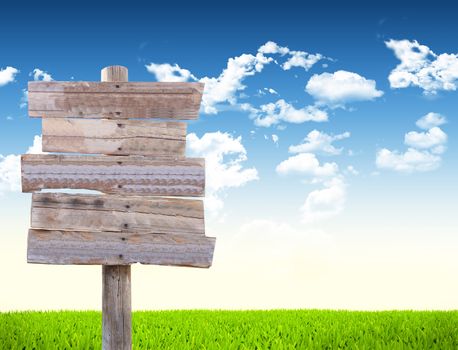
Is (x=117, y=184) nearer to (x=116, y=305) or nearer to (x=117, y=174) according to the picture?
(x=117, y=174)

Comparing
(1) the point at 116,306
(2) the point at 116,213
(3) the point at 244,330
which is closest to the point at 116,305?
(1) the point at 116,306

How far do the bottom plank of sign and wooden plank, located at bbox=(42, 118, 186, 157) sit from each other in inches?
29.3

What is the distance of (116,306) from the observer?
17.5 feet

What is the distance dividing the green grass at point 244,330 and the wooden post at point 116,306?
72.7 inches

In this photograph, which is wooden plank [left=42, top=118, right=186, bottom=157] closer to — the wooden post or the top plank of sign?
the top plank of sign

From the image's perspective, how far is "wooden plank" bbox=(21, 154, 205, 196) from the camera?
17.1 feet

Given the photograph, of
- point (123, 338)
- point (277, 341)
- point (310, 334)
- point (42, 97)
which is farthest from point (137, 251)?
point (310, 334)

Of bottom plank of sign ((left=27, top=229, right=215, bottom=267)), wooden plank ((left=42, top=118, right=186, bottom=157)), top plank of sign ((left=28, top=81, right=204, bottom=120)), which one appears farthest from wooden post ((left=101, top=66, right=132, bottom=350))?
top plank of sign ((left=28, top=81, right=204, bottom=120))

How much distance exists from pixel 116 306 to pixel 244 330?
3587 mm

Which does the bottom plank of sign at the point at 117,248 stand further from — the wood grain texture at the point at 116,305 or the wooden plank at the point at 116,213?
the wood grain texture at the point at 116,305

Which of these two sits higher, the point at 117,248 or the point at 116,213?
the point at 116,213

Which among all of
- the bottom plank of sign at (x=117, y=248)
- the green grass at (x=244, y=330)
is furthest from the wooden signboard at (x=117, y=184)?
the green grass at (x=244, y=330)

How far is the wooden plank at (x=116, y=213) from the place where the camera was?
17.0ft

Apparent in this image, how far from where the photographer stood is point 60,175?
5262 millimetres
